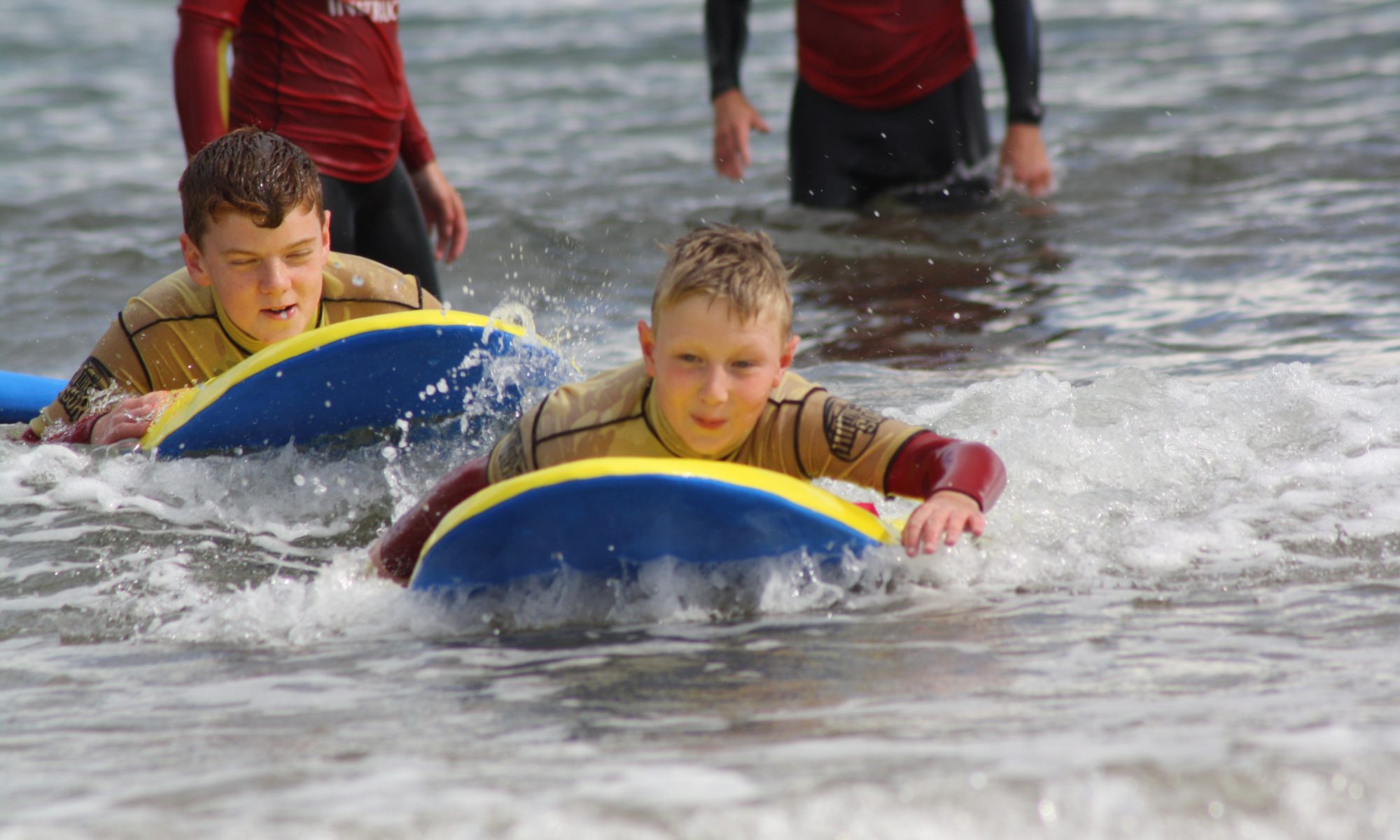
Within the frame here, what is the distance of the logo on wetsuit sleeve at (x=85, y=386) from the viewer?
448cm

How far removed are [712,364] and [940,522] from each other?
59 cm

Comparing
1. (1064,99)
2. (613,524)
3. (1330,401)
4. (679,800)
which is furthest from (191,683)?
(1064,99)

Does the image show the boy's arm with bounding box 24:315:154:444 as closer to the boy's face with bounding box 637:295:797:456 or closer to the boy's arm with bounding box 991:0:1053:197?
the boy's face with bounding box 637:295:797:456

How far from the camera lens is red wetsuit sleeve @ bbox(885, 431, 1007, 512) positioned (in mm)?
3213

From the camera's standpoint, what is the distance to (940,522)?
3066 mm

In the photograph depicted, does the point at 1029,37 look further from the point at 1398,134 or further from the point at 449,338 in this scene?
the point at 1398,134

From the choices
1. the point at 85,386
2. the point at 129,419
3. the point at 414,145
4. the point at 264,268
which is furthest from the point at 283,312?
the point at 414,145

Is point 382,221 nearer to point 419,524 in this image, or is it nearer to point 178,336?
point 178,336

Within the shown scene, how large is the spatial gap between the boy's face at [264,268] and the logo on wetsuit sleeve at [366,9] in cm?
115

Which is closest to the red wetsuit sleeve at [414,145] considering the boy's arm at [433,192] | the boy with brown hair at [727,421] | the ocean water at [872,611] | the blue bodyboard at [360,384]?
the boy's arm at [433,192]

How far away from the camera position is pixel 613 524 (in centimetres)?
303

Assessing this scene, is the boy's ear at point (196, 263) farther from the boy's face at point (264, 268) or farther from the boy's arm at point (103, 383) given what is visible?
the boy's arm at point (103, 383)

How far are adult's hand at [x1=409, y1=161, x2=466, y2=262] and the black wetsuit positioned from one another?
164cm

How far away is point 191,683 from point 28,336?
5.21 metres
